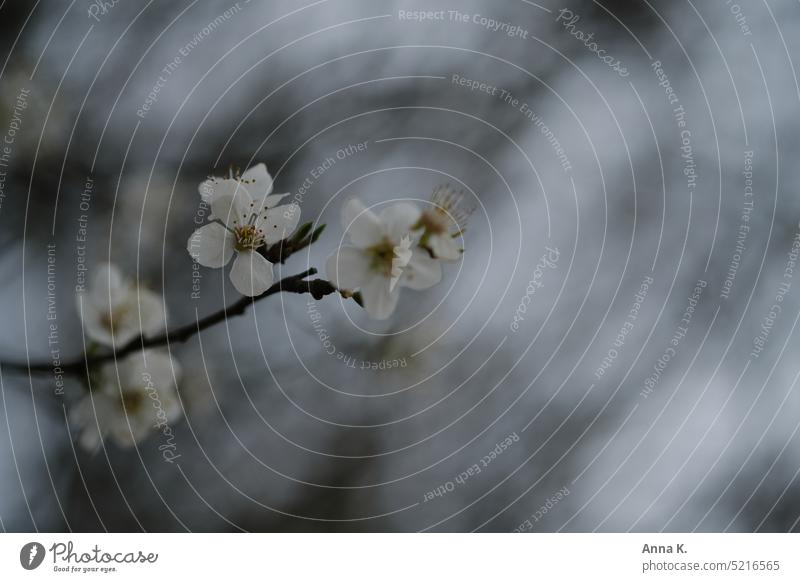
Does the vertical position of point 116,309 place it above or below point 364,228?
below

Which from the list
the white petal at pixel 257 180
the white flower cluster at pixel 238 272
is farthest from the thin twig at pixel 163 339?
the white petal at pixel 257 180

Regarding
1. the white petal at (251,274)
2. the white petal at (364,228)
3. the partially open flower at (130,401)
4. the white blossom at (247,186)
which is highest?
the white blossom at (247,186)

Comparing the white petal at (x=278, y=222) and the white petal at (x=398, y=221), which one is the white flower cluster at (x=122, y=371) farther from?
the white petal at (x=398, y=221)

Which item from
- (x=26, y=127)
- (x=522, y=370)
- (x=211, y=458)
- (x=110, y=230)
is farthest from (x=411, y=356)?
(x=26, y=127)

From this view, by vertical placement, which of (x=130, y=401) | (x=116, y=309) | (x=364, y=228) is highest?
(x=364, y=228)

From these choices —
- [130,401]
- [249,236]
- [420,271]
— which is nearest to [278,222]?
[249,236]

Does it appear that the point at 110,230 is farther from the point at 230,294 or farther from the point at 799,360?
the point at 799,360

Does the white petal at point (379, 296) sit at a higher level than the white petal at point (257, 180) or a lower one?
lower

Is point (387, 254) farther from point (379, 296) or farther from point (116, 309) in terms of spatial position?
point (116, 309)
